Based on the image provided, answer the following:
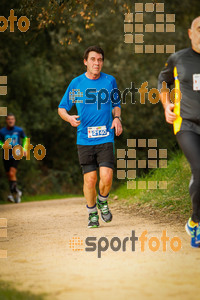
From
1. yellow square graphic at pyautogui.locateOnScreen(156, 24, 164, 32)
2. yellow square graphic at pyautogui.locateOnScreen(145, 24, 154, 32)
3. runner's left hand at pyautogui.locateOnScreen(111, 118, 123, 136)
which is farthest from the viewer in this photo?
yellow square graphic at pyautogui.locateOnScreen(156, 24, 164, 32)

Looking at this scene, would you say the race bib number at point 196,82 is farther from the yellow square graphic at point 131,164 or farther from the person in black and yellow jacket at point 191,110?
the yellow square graphic at point 131,164

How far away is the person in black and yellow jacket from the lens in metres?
6.33

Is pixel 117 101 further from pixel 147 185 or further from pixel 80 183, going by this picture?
pixel 80 183

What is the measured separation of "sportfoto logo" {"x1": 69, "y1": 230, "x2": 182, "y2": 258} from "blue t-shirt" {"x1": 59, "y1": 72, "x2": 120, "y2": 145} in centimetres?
151

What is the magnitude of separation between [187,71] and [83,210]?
5.60 metres

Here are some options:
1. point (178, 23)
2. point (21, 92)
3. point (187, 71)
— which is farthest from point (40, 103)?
point (187, 71)

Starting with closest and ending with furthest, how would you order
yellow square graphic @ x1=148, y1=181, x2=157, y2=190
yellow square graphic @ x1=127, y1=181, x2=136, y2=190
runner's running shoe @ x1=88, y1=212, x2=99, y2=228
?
1. runner's running shoe @ x1=88, y1=212, x2=99, y2=228
2. yellow square graphic @ x1=148, y1=181, x2=157, y2=190
3. yellow square graphic @ x1=127, y1=181, x2=136, y2=190

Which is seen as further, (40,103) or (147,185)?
(40,103)

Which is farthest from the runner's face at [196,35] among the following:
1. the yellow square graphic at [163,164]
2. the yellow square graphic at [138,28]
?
the yellow square graphic at [138,28]

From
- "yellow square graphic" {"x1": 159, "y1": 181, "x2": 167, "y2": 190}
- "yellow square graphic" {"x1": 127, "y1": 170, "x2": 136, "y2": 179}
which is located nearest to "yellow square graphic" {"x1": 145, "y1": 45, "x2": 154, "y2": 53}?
"yellow square graphic" {"x1": 127, "y1": 170, "x2": 136, "y2": 179}

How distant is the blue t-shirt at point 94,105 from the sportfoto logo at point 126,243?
1506mm

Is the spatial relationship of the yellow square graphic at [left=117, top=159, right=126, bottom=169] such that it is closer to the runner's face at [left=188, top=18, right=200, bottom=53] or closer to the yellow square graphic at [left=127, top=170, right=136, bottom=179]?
the yellow square graphic at [left=127, top=170, right=136, bottom=179]

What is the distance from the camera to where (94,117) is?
27.1 feet

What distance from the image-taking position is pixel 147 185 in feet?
40.8
